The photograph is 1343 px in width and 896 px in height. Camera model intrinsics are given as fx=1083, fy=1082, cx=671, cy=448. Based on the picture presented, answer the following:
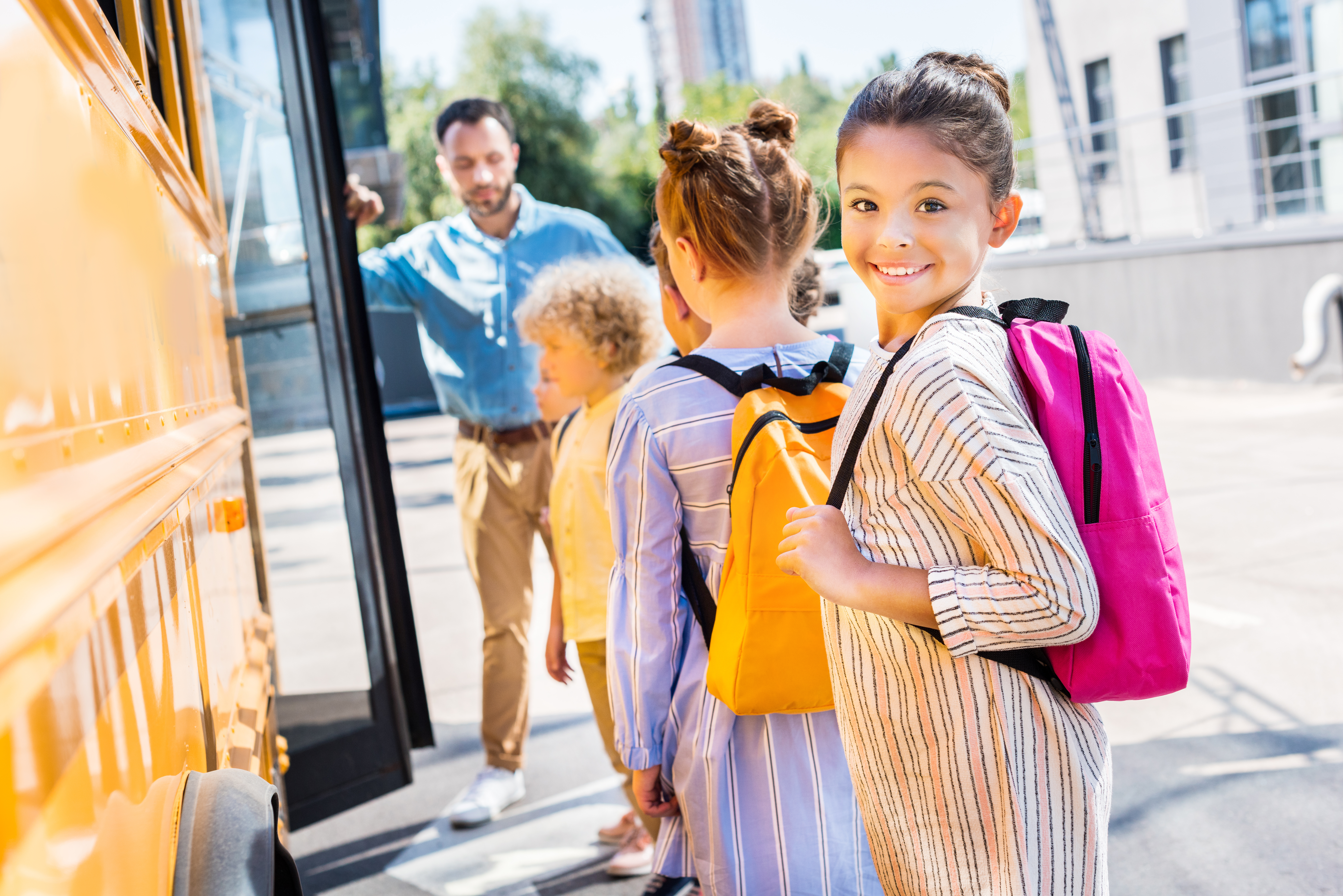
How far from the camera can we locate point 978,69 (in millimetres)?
1486

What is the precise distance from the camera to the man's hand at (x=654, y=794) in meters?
1.95

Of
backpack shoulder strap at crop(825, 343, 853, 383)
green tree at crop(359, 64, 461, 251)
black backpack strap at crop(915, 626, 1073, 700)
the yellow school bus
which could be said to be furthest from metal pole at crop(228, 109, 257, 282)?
green tree at crop(359, 64, 461, 251)

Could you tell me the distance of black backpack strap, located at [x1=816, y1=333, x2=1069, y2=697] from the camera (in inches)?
50.7

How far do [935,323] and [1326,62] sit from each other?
1359cm

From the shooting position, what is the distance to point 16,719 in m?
0.58

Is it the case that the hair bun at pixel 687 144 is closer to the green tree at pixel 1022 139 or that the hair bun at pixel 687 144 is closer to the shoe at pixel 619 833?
the green tree at pixel 1022 139

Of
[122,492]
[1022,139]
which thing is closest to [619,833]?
[122,492]

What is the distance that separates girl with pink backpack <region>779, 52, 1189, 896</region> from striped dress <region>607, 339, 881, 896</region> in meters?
0.41

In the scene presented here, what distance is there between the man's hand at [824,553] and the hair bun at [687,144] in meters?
0.82

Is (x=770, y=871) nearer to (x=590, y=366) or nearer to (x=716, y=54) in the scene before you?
(x=590, y=366)

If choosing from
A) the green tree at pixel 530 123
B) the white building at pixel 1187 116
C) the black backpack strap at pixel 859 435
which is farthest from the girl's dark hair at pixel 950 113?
the green tree at pixel 530 123

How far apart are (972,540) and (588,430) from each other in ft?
5.52

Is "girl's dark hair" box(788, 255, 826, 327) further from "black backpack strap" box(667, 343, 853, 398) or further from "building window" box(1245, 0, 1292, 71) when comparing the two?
"building window" box(1245, 0, 1292, 71)

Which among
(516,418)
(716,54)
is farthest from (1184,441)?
(716,54)
